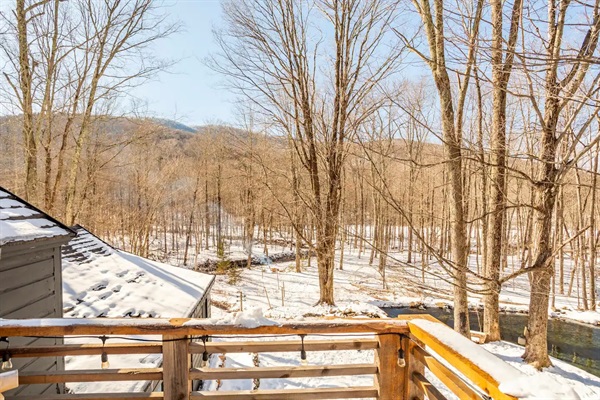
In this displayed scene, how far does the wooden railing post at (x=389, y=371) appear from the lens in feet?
6.14

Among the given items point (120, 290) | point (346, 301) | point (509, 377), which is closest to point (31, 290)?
point (509, 377)

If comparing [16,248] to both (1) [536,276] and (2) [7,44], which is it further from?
(2) [7,44]

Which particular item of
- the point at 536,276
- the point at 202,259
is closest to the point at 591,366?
the point at 536,276

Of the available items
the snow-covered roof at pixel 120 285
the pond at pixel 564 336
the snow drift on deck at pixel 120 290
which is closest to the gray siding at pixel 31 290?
the snow drift on deck at pixel 120 290

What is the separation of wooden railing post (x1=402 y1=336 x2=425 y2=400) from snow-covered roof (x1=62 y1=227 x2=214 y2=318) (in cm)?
445

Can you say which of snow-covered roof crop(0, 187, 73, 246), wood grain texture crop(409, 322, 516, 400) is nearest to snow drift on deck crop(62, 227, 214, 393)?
snow-covered roof crop(0, 187, 73, 246)

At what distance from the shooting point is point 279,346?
1.83m

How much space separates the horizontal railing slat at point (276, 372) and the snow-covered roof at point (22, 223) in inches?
71.6

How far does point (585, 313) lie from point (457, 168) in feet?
34.1

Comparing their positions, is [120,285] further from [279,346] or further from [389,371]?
[389,371]

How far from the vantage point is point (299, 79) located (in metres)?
8.73

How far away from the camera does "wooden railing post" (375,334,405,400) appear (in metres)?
1.87

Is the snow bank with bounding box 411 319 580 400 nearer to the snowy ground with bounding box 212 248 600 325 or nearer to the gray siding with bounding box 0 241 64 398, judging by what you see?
the gray siding with bounding box 0 241 64 398

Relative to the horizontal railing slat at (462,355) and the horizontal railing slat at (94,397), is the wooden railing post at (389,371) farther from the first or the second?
the horizontal railing slat at (94,397)
